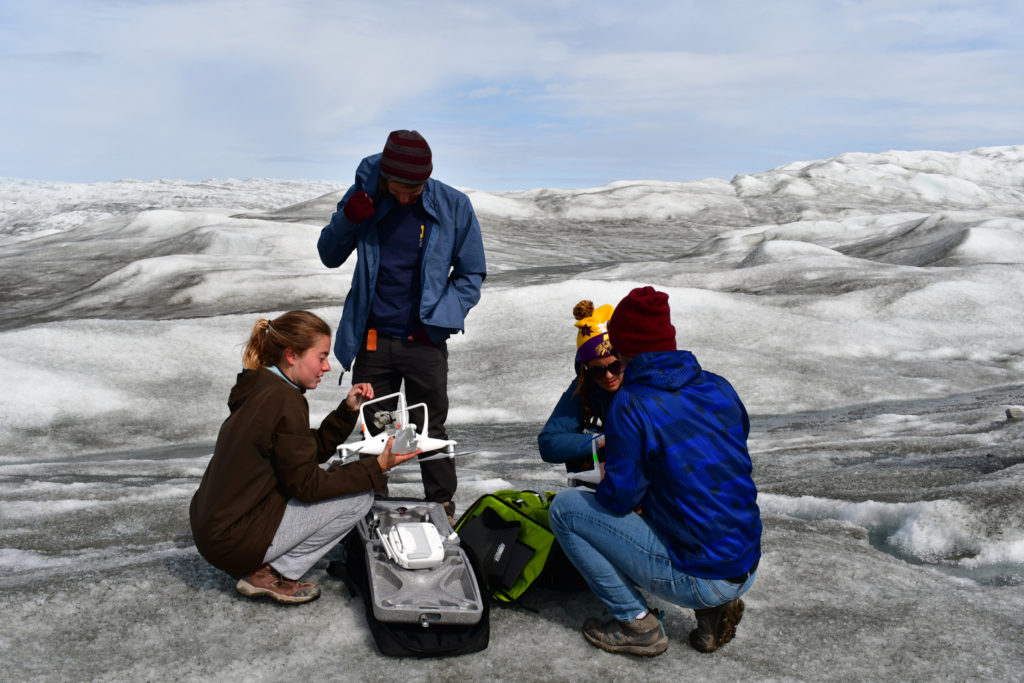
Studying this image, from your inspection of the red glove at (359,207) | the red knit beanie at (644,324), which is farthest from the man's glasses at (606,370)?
the red glove at (359,207)

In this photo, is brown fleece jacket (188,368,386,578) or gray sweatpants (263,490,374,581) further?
gray sweatpants (263,490,374,581)

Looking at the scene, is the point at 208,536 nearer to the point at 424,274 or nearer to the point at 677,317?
the point at 424,274

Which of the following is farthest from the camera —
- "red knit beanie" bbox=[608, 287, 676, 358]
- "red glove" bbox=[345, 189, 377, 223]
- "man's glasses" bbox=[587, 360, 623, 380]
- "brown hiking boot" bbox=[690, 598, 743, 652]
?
"red glove" bbox=[345, 189, 377, 223]

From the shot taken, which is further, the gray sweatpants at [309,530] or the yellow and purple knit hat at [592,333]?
the yellow and purple knit hat at [592,333]

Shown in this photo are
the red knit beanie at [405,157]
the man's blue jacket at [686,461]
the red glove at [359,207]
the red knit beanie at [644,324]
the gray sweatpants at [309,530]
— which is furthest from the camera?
the red glove at [359,207]

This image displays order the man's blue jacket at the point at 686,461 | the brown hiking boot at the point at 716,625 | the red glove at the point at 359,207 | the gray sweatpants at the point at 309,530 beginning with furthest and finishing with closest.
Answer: the red glove at the point at 359,207 → the gray sweatpants at the point at 309,530 → the brown hiking boot at the point at 716,625 → the man's blue jacket at the point at 686,461

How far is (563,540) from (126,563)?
8.84 ft

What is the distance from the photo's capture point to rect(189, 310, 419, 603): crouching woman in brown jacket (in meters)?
4.19

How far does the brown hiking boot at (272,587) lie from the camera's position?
4492mm

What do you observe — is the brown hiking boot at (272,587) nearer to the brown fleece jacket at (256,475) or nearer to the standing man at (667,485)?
the brown fleece jacket at (256,475)

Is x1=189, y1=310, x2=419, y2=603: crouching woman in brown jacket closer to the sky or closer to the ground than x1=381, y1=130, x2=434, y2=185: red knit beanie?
closer to the ground

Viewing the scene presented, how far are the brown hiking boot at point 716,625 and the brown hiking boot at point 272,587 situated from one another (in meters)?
1.94

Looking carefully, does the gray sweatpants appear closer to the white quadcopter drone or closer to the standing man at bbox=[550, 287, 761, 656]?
the white quadcopter drone

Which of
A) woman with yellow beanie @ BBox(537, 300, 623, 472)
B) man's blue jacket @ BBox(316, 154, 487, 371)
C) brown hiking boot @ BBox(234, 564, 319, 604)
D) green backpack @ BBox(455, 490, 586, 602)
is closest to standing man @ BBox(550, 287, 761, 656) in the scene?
green backpack @ BBox(455, 490, 586, 602)
